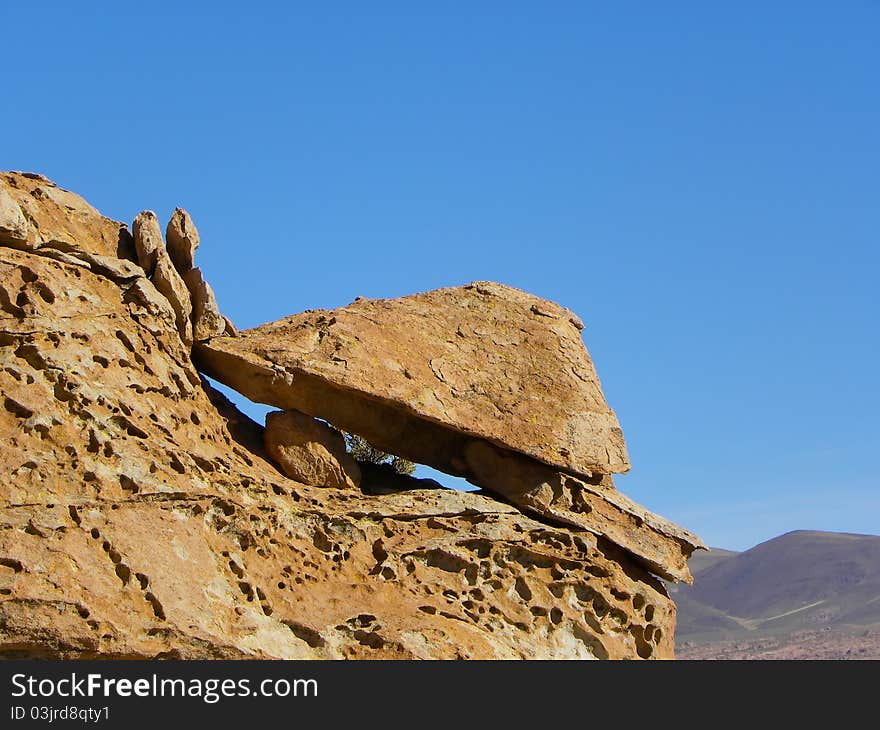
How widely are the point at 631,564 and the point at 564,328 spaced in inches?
142

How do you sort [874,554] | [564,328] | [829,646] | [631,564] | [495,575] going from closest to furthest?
[495,575], [631,564], [564,328], [829,646], [874,554]

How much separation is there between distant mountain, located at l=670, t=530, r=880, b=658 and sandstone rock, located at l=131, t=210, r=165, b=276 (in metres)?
59.5

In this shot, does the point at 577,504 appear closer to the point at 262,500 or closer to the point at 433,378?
the point at 433,378

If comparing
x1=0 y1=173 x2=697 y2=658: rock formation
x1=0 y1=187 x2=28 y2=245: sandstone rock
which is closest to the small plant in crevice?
x1=0 y1=173 x2=697 y2=658: rock formation

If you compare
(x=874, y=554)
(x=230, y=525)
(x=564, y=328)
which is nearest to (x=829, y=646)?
(x=874, y=554)

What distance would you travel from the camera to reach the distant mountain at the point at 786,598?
268ft

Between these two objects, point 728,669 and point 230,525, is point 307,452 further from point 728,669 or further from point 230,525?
point 728,669

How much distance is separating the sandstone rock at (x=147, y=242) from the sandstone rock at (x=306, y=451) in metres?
2.45

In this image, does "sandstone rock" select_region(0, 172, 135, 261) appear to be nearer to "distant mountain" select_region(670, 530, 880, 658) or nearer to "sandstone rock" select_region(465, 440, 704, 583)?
"sandstone rock" select_region(465, 440, 704, 583)

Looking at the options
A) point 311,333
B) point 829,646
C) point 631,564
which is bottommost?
point 631,564

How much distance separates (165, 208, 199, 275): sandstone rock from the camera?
18.6m

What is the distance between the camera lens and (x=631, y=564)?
19.1 meters

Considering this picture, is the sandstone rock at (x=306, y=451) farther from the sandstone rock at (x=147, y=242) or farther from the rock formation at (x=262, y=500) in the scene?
the sandstone rock at (x=147, y=242)

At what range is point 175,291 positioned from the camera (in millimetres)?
17969
